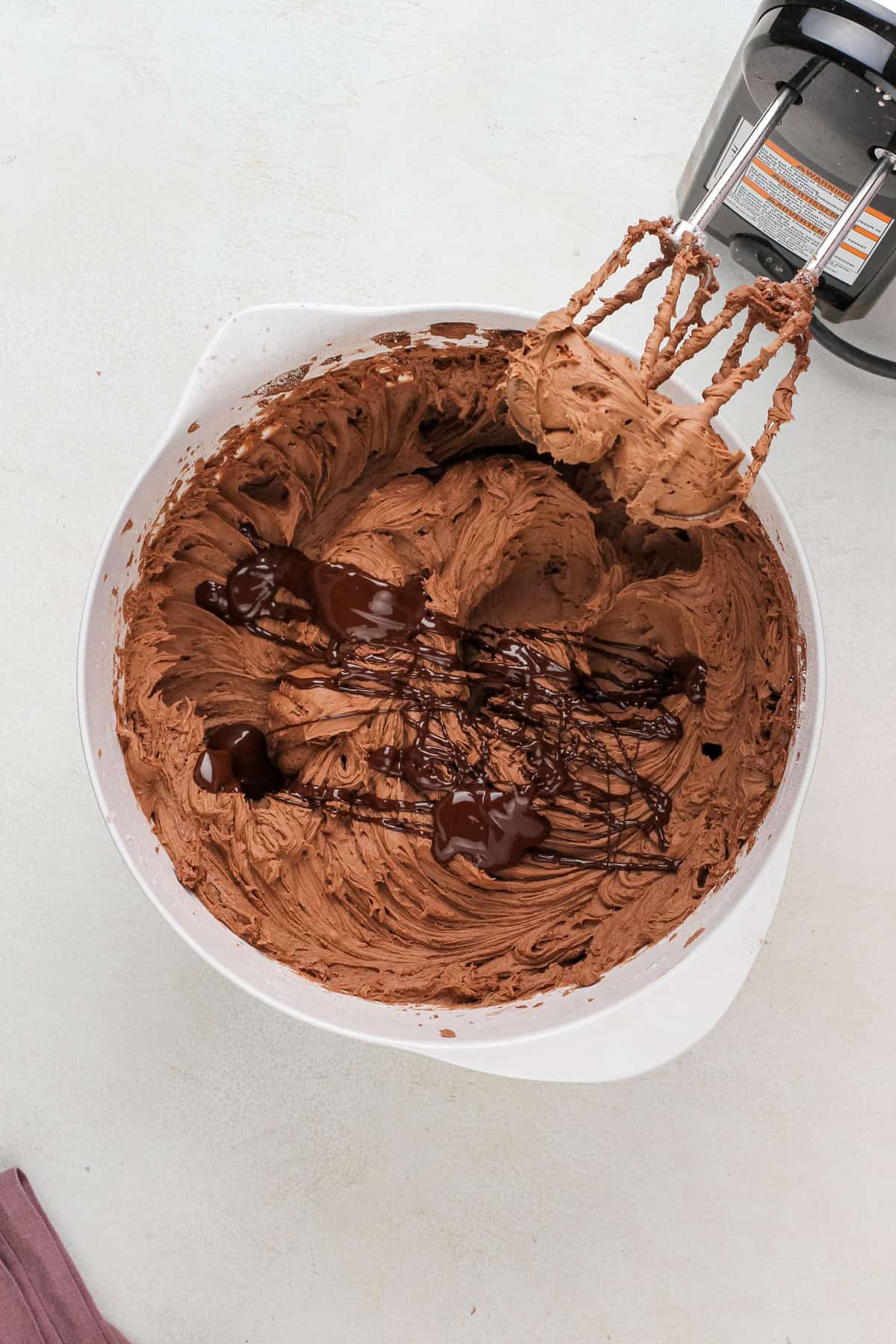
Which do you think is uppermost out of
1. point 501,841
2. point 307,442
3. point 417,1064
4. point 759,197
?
point 759,197

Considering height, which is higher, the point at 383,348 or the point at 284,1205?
the point at 383,348

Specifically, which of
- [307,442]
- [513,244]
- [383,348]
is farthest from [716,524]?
[513,244]

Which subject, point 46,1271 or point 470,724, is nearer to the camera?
point 470,724

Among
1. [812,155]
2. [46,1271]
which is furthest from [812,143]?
[46,1271]

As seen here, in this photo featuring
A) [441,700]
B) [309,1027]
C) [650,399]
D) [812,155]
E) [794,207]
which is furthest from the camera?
[309,1027]

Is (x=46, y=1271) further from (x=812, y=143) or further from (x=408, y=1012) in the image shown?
(x=812, y=143)

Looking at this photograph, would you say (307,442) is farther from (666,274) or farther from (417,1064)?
(417,1064)
